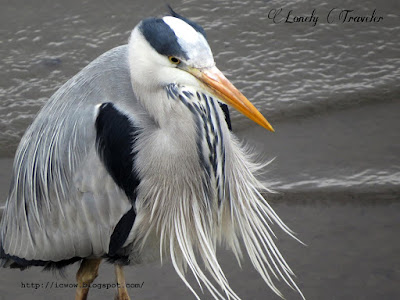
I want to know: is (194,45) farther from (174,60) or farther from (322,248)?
(322,248)

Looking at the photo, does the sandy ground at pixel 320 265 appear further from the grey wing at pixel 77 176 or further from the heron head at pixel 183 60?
the heron head at pixel 183 60

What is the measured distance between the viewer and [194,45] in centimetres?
237

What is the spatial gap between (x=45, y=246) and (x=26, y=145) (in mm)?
455

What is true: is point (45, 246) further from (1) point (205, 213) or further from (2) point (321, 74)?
(2) point (321, 74)

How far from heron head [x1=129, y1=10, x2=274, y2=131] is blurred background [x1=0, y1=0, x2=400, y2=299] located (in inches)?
46.1

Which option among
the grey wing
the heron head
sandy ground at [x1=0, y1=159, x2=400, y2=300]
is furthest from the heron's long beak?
sandy ground at [x1=0, y1=159, x2=400, y2=300]

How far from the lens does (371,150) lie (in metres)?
3.85

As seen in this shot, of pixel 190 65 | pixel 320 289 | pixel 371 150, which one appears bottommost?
pixel 320 289

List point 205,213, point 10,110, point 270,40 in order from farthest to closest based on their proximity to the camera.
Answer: point 270,40 → point 10,110 → point 205,213

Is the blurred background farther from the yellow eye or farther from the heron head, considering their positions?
the yellow eye

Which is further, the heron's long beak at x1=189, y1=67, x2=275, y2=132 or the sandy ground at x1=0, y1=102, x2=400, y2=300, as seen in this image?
the sandy ground at x1=0, y1=102, x2=400, y2=300

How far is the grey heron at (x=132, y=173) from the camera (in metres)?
2.56

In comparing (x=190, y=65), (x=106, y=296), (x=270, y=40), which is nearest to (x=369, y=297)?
(x=106, y=296)

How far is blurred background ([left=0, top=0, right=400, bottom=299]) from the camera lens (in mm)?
3326
